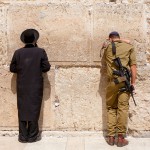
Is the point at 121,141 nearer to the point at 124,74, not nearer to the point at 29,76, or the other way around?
the point at 124,74

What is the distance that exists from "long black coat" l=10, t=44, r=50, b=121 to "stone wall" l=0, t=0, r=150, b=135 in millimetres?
267

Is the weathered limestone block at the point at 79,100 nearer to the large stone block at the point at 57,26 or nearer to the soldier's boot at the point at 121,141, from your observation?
the large stone block at the point at 57,26

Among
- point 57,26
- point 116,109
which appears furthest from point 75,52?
point 116,109

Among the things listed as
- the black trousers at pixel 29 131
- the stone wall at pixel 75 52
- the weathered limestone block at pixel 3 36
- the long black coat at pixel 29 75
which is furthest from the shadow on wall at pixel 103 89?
the weathered limestone block at pixel 3 36

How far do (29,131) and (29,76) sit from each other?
2.77 ft

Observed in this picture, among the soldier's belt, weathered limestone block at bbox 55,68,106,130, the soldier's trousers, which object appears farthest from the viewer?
weathered limestone block at bbox 55,68,106,130

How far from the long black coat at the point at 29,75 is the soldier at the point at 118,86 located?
940mm

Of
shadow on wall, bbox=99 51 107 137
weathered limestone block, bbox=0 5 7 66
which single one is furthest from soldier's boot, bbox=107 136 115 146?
weathered limestone block, bbox=0 5 7 66

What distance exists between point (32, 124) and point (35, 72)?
783 mm

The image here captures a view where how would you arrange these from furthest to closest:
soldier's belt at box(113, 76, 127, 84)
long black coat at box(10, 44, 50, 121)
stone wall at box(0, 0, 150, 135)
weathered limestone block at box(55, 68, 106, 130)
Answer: weathered limestone block at box(55, 68, 106, 130) < stone wall at box(0, 0, 150, 135) < long black coat at box(10, 44, 50, 121) < soldier's belt at box(113, 76, 127, 84)

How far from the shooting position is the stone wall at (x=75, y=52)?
5.83 metres

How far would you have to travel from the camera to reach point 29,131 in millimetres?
5805

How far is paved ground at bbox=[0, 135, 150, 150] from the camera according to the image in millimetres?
5480

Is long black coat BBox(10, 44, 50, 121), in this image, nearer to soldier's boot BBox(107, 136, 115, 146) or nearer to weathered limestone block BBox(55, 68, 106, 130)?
weathered limestone block BBox(55, 68, 106, 130)
